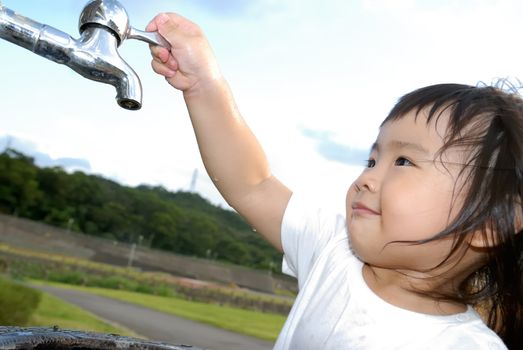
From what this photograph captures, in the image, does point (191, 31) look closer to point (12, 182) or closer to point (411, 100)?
point (411, 100)

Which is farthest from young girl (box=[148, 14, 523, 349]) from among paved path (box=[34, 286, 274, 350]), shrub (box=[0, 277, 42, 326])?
paved path (box=[34, 286, 274, 350])

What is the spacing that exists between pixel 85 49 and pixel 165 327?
9.10 meters

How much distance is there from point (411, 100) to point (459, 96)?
0.32ft

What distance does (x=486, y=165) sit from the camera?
3.64 feet

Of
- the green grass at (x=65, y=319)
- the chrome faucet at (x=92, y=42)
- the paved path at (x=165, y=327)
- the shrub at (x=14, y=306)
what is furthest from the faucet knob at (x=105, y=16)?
the paved path at (x=165, y=327)

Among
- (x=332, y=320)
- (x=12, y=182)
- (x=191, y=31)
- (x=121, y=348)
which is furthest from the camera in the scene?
(x=12, y=182)

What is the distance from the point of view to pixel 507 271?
1.24 metres

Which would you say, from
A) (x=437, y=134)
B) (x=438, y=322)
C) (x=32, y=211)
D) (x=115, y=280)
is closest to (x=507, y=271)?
(x=438, y=322)

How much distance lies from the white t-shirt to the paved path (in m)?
6.51

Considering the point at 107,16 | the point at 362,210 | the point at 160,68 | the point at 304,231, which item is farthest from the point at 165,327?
the point at 107,16

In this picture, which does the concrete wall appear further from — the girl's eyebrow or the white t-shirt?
the girl's eyebrow

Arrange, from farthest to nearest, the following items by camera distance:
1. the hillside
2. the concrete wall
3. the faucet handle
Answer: the hillside < the concrete wall < the faucet handle

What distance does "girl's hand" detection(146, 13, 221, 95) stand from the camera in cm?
124

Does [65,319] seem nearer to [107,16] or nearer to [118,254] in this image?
[107,16]
